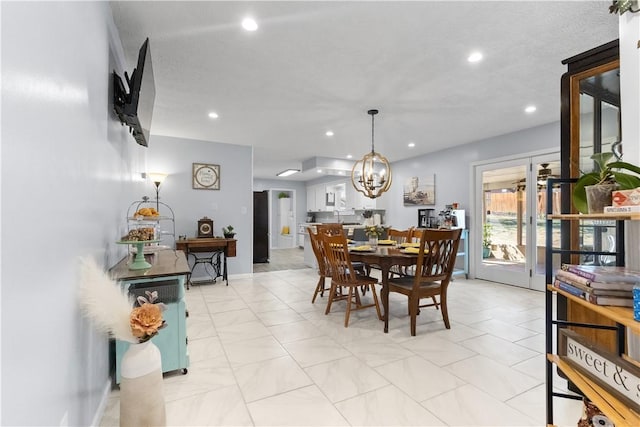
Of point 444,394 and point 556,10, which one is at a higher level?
point 556,10

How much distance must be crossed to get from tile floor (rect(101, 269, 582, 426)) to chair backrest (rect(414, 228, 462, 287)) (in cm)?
52

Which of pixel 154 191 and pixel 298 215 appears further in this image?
pixel 298 215

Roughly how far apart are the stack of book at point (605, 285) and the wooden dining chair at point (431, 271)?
1405mm

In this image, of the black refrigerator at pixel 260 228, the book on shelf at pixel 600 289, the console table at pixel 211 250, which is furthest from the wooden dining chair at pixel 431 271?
the black refrigerator at pixel 260 228

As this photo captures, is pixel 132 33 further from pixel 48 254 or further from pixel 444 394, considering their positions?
pixel 444 394

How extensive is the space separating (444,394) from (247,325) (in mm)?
1930

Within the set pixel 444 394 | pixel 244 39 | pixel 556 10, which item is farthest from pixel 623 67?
pixel 244 39

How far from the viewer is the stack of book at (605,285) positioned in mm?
1162

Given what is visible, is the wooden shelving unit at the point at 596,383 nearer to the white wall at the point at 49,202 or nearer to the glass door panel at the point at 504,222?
the white wall at the point at 49,202

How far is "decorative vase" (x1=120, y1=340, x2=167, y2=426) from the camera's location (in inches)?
56.6

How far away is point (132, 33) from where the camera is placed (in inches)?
87.5

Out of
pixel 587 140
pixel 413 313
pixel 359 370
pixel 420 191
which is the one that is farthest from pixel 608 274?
pixel 420 191

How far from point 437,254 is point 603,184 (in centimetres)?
172

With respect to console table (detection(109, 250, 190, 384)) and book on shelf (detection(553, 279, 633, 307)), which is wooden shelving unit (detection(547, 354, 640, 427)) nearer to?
book on shelf (detection(553, 279, 633, 307))
